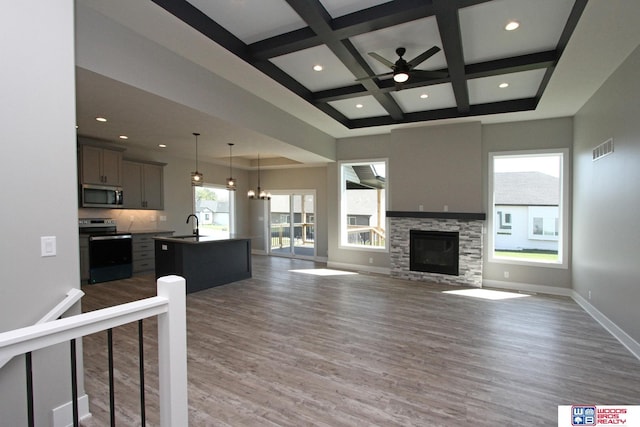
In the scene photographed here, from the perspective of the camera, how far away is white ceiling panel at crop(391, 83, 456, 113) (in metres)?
4.99

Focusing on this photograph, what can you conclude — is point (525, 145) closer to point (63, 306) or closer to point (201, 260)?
point (201, 260)

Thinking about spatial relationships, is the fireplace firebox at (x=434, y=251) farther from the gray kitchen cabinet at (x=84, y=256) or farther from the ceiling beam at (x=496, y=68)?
the gray kitchen cabinet at (x=84, y=256)

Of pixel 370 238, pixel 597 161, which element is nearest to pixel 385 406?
pixel 597 161

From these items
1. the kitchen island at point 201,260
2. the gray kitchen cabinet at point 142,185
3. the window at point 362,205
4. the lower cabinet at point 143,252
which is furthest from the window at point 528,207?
the gray kitchen cabinet at point 142,185

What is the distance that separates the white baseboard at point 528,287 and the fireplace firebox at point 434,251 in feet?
2.29

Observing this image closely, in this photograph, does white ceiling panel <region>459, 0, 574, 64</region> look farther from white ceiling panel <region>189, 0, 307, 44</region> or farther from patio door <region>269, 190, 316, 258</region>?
patio door <region>269, 190, 316, 258</region>

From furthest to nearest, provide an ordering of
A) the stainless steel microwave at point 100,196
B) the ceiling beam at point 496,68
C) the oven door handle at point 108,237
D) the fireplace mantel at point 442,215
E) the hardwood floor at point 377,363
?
the fireplace mantel at point 442,215
the stainless steel microwave at point 100,196
the oven door handle at point 108,237
the ceiling beam at point 496,68
the hardwood floor at point 377,363

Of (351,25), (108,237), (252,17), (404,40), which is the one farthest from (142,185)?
A: (404,40)

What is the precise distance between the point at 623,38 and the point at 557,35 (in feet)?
1.85

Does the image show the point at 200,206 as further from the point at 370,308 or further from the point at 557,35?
the point at 557,35

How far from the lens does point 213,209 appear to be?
9.41 meters

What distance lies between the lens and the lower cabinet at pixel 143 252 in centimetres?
670

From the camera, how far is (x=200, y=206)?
351 inches

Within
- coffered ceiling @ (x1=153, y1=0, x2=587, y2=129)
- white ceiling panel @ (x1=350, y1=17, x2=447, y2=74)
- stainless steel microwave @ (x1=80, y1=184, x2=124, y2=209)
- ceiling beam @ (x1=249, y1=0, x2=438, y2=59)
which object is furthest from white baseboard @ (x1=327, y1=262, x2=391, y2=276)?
ceiling beam @ (x1=249, y1=0, x2=438, y2=59)
